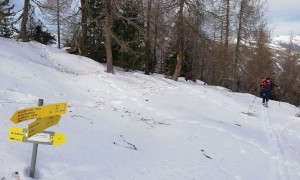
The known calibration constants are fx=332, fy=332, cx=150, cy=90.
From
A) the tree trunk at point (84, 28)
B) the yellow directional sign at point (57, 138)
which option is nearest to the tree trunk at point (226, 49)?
the tree trunk at point (84, 28)

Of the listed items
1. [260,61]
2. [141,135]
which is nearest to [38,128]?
[141,135]

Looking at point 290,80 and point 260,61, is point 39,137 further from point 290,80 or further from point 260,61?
point 290,80

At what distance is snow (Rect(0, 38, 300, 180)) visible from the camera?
597 centimetres

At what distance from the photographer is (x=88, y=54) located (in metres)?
27.8

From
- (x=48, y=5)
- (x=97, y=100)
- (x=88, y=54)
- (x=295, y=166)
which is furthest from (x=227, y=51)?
(x=295, y=166)

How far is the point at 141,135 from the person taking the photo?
31.0 feet

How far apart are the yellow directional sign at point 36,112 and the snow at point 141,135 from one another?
1090 millimetres

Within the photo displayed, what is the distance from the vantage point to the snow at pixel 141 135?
5.97m

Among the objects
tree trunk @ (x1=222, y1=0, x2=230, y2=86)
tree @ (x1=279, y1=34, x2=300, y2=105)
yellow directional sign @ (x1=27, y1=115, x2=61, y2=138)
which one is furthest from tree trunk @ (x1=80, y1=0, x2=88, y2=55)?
tree @ (x1=279, y1=34, x2=300, y2=105)

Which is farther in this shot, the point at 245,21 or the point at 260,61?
the point at 260,61

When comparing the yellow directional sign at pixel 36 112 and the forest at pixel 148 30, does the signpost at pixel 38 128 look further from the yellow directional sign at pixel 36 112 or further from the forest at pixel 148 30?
the forest at pixel 148 30

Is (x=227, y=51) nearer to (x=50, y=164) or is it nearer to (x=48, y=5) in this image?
(x=48, y=5)

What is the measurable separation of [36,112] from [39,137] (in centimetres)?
41

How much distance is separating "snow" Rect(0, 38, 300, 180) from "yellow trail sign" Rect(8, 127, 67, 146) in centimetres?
73
